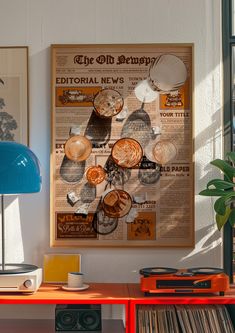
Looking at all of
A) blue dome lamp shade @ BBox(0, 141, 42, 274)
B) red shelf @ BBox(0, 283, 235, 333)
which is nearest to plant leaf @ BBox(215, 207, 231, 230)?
red shelf @ BBox(0, 283, 235, 333)

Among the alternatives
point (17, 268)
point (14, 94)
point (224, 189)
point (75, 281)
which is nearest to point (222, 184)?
point (224, 189)

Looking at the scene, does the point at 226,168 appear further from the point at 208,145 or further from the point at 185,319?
the point at 185,319

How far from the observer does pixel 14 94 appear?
11.0 ft

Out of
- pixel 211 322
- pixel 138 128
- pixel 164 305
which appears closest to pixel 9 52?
pixel 138 128

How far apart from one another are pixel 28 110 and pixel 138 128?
0.66 m

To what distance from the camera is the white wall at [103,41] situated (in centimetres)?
336

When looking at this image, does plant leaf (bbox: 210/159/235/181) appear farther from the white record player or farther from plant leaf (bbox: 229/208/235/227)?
the white record player

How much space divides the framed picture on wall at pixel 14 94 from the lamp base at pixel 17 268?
2.39 ft

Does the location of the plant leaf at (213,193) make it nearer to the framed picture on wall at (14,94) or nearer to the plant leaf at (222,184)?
the plant leaf at (222,184)

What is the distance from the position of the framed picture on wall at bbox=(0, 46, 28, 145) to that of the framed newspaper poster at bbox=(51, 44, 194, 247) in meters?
0.18

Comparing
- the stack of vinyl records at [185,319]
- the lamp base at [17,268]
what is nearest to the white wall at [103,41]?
the lamp base at [17,268]

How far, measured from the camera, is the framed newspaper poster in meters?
3.34

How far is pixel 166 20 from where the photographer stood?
11.1 feet

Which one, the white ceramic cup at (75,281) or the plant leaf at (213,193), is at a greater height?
the plant leaf at (213,193)
